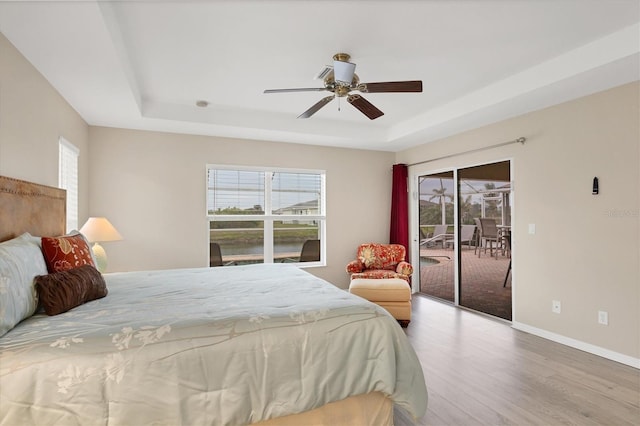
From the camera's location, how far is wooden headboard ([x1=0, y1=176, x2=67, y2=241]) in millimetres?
2189

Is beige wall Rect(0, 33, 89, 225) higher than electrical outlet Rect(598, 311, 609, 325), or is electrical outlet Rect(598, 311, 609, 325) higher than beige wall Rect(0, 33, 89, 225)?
beige wall Rect(0, 33, 89, 225)

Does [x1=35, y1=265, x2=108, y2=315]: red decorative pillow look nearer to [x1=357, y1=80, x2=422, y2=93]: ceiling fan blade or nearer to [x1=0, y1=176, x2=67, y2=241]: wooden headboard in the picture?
A: [x1=0, y1=176, x2=67, y2=241]: wooden headboard

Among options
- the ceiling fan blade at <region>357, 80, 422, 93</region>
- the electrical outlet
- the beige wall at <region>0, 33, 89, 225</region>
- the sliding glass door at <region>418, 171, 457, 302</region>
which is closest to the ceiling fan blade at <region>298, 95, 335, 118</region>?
the ceiling fan blade at <region>357, 80, 422, 93</region>

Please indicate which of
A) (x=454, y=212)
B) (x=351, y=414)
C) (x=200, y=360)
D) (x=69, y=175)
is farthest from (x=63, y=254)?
(x=454, y=212)

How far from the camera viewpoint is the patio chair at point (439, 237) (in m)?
5.01

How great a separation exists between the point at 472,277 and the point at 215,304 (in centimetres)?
384

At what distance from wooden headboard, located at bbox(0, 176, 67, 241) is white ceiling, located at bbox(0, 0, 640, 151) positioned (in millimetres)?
974

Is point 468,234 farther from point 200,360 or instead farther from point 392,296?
point 200,360

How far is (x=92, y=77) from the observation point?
2818mm

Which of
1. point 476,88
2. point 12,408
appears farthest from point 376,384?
point 476,88

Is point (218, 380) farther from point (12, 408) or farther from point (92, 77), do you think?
point (92, 77)

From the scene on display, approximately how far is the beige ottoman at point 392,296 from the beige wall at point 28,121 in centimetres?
328

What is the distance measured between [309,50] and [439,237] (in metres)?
3.60

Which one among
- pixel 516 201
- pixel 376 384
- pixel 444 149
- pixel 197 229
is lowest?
pixel 376 384
